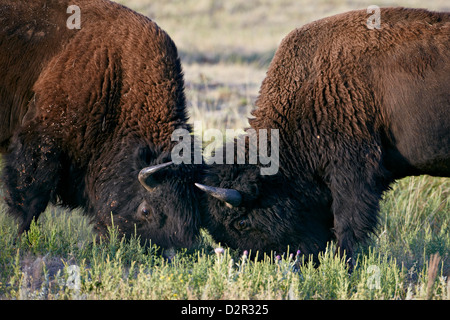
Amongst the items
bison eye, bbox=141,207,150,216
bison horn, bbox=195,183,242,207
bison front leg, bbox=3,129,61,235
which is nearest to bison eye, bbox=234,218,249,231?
bison horn, bbox=195,183,242,207

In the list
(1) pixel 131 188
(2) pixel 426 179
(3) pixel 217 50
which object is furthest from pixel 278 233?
(3) pixel 217 50

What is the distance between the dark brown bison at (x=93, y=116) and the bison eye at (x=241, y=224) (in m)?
0.41

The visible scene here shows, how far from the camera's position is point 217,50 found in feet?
61.2

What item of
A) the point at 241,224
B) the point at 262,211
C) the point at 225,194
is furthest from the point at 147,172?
the point at 262,211

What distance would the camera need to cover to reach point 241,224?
5.95 m

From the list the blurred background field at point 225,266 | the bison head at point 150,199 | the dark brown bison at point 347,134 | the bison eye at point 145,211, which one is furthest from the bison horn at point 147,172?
the blurred background field at point 225,266

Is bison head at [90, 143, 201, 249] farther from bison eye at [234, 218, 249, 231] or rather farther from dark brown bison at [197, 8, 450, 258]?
bison eye at [234, 218, 249, 231]

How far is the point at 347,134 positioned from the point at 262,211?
1.02 m

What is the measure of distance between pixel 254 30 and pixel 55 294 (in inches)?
720

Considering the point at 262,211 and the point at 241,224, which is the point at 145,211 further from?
the point at 262,211

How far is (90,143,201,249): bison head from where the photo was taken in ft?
18.8

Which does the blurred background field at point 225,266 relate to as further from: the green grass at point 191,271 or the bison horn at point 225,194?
the bison horn at point 225,194

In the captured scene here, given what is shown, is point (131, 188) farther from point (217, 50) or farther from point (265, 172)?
point (217, 50)
